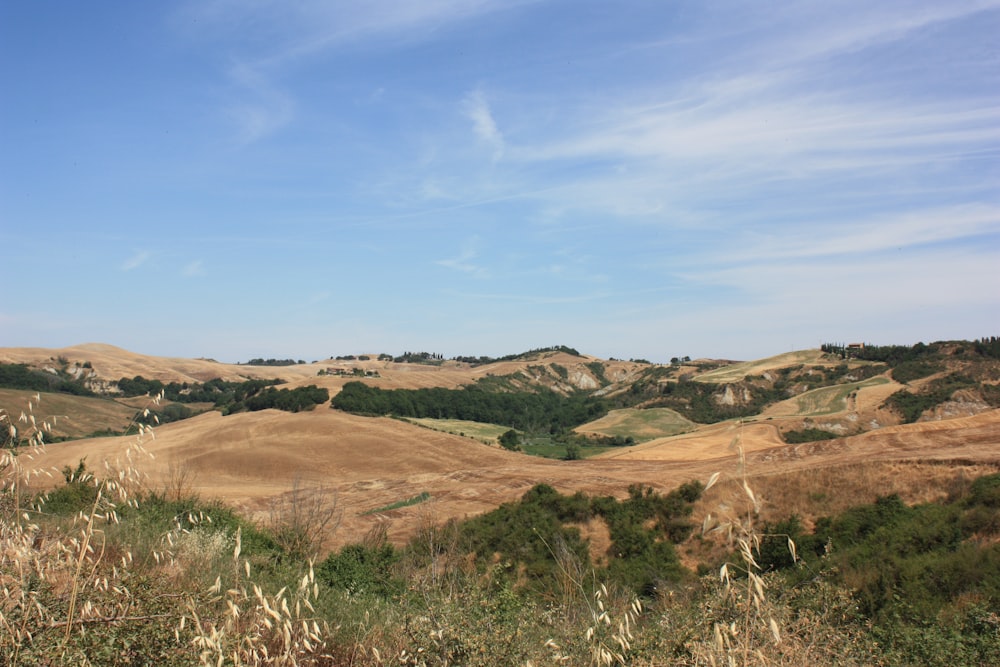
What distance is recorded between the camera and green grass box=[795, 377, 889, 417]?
205 ft

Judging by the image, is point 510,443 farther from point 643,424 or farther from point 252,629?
point 252,629

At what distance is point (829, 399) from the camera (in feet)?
221

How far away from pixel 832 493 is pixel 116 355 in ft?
496

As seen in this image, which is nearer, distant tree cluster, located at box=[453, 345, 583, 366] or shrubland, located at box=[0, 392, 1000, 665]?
shrubland, located at box=[0, 392, 1000, 665]

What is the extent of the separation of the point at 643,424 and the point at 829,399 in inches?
827

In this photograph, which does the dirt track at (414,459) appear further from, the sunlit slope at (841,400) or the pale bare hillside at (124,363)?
the pale bare hillside at (124,363)

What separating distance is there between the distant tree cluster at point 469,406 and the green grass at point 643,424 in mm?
8680

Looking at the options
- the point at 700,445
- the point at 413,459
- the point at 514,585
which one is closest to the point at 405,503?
the point at 514,585

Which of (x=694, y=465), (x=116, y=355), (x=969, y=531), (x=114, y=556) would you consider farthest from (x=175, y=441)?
(x=116, y=355)

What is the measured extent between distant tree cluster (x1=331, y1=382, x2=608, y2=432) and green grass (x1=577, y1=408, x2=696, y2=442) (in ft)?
28.5

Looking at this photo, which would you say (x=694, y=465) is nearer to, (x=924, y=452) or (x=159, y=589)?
(x=924, y=452)

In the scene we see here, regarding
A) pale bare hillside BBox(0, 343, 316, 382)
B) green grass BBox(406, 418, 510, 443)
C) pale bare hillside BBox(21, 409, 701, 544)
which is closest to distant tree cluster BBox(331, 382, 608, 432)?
green grass BBox(406, 418, 510, 443)

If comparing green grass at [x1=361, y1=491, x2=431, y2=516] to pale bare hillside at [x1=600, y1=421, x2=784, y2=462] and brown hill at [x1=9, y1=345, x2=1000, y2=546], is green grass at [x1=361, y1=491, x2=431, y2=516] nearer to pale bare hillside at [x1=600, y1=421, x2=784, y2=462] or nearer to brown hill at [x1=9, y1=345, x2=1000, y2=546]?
brown hill at [x1=9, y1=345, x2=1000, y2=546]

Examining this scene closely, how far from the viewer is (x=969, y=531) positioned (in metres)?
15.5
